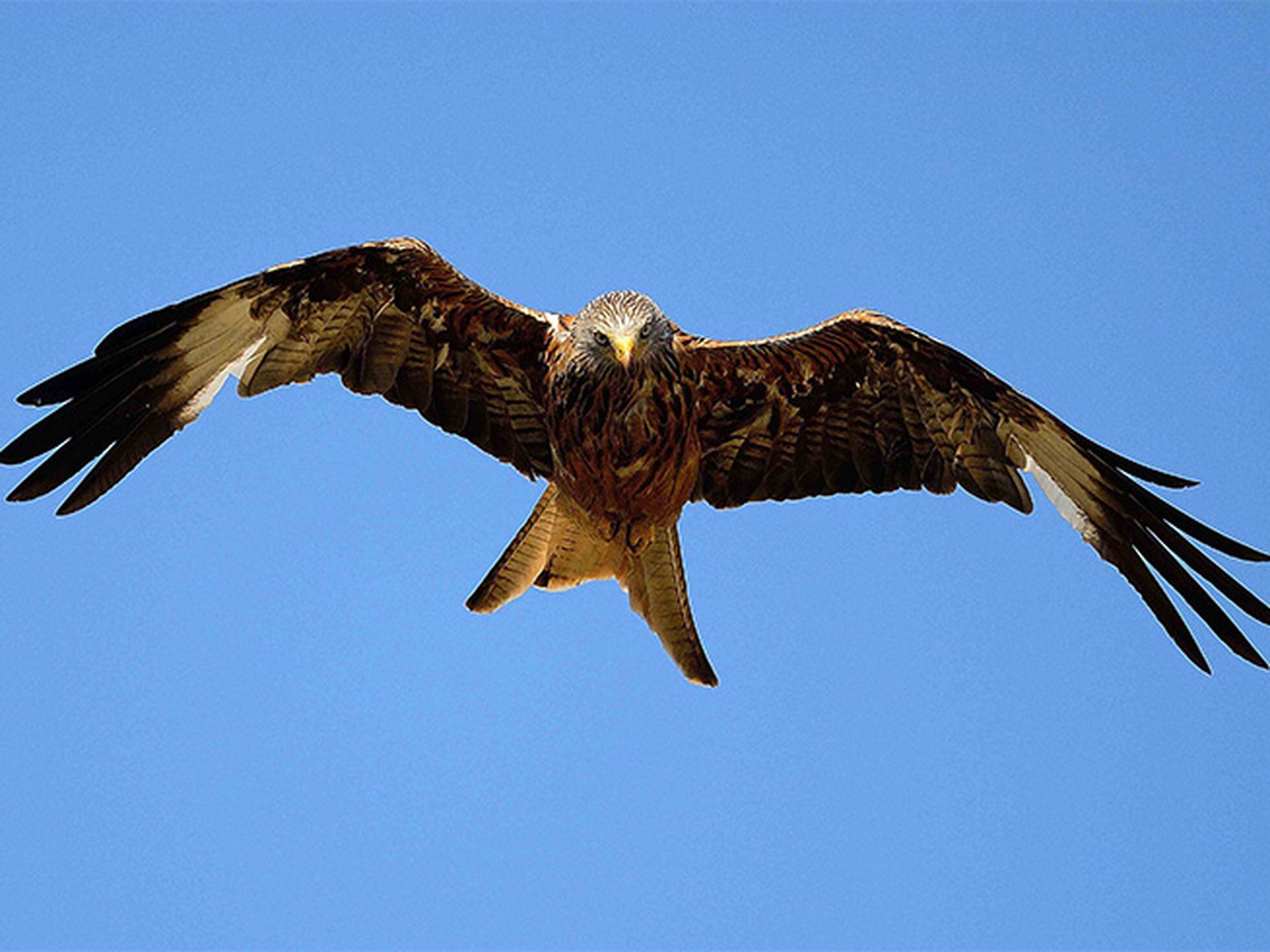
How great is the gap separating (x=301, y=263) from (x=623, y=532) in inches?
82.0

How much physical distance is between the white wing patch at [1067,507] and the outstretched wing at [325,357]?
100 inches

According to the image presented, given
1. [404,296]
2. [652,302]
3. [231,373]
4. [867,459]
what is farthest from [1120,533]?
[231,373]

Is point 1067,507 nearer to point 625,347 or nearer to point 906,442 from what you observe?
point 906,442

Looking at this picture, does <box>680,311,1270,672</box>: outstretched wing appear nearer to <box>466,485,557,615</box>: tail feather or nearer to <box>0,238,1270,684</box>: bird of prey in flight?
<box>0,238,1270,684</box>: bird of prey in flight

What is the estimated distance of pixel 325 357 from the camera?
9281 millimetres

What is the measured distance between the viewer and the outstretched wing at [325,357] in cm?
877

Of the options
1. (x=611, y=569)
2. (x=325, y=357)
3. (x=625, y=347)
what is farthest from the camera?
(x=611, y=569)

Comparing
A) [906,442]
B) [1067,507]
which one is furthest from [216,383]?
[1067,507]

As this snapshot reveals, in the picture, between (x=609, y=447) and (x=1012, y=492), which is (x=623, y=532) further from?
(x=1012, y=492)

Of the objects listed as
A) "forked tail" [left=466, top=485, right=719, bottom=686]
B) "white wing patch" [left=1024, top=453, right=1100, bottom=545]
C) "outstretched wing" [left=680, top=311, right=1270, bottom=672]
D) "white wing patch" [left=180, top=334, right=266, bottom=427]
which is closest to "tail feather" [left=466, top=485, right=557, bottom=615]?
"forked tail" [left=466, top=485, right=719, bottom=686]

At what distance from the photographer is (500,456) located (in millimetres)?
9562

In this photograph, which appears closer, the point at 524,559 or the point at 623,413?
the point at 623,413

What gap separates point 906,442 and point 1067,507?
0.89 meters

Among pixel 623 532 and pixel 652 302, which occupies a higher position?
pixel 652 302
